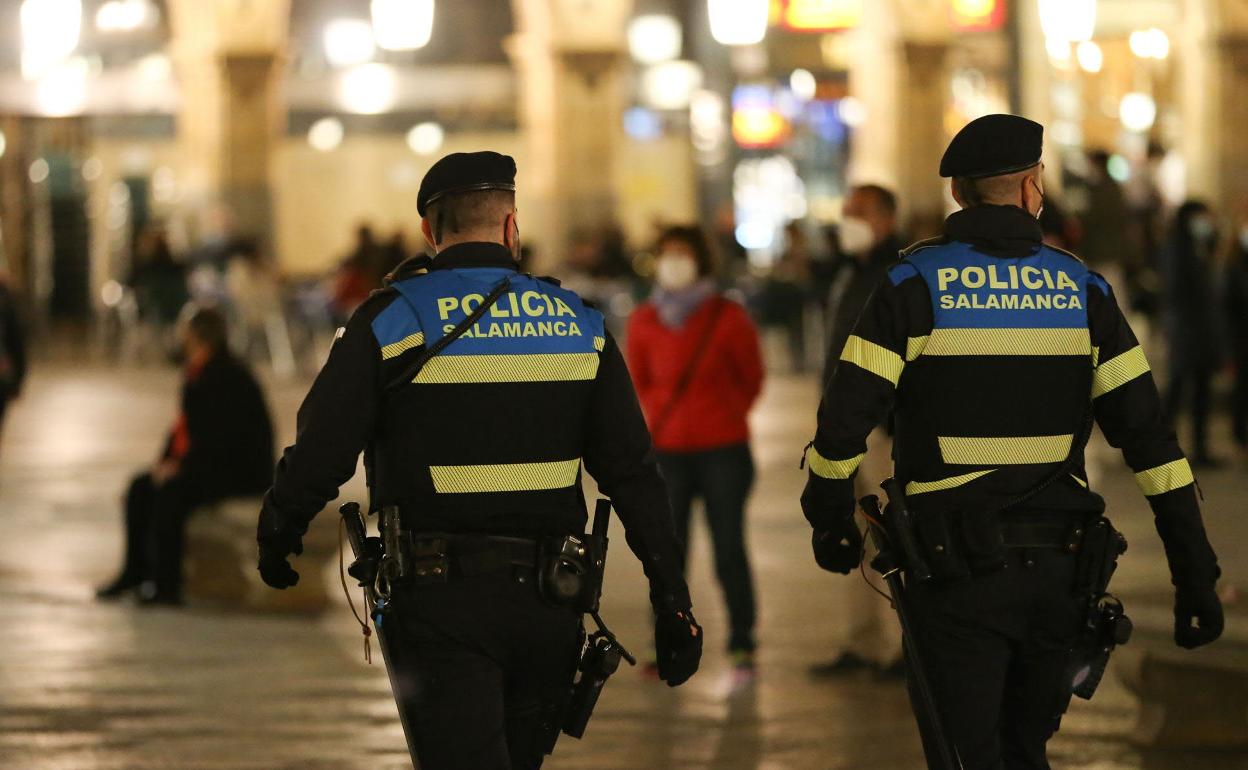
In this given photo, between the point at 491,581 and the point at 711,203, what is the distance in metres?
29.8

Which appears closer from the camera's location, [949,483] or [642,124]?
[949,483]

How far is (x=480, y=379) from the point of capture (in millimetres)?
4750

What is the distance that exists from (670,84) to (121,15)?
26.3ft

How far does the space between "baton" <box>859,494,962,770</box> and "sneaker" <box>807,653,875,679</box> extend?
3.65 metres

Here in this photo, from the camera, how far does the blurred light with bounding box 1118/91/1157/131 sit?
28641 millimetres

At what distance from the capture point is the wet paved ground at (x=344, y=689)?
7.44 meters

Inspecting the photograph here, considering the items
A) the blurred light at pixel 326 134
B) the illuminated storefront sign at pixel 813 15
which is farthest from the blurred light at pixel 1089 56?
the blurred light at pixel 326 134

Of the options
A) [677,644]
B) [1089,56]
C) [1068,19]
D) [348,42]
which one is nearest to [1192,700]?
[677,644]

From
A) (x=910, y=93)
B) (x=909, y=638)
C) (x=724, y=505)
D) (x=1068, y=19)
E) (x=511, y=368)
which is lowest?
(x=910, y=93)

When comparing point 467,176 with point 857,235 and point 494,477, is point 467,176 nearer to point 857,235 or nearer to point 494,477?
point 494,477

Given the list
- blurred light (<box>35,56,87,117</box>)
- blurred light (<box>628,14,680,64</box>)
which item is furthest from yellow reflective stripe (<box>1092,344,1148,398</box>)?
→ blurred light (<box>628,14,680,64</box>)

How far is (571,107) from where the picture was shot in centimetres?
2877

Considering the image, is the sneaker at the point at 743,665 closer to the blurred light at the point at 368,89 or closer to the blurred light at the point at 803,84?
the blurred light at the point at 368,89

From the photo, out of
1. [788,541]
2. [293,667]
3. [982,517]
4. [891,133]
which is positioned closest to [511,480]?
[982,517]
